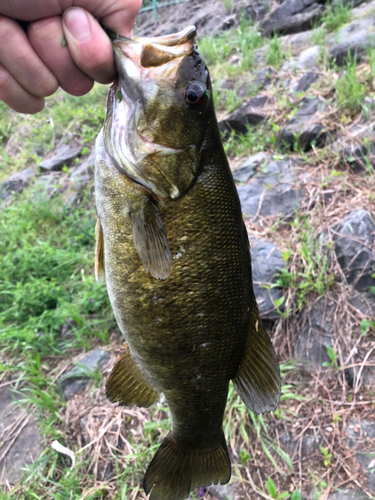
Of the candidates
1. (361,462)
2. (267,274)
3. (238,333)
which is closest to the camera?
(238,333)

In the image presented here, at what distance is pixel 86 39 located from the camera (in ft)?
3.64

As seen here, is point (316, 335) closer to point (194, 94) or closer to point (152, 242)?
point (152, 242)

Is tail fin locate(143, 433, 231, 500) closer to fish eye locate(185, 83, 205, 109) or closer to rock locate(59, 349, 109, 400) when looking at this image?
fish eye locate(185, 83, 205, 109)

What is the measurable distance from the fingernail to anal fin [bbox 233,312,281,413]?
3.85 feet

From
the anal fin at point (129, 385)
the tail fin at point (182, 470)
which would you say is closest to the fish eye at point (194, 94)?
the anal fin at point (129, 385)

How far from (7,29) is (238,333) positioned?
1.31 metres

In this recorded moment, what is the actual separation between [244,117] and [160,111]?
4.02 metres

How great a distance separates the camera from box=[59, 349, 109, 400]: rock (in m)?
2.95

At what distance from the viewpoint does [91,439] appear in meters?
2.61

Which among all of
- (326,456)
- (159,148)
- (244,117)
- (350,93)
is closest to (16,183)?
(244,117)

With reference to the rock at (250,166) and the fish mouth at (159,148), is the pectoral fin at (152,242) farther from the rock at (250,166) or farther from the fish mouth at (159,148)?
the rock at (250,166)

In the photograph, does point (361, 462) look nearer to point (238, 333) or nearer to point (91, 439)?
point (238, 333)

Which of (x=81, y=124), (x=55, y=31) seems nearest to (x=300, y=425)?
(x=55, y=31)

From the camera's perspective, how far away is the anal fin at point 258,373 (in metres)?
1.36
